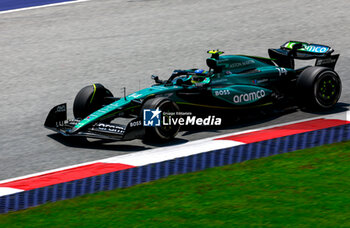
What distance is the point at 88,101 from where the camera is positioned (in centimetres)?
937

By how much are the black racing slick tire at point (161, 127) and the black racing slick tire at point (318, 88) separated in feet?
7.11

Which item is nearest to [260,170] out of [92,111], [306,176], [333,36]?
[306,176]

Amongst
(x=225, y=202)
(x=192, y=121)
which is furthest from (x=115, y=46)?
(x=225, y=202)

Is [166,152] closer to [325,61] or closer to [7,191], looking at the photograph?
[7,191]

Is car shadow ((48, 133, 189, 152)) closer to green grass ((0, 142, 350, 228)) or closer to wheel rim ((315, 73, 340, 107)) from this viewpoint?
green grass ((0, 142, 350, 228))

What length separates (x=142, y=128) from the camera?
8391 mm

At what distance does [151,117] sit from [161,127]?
22cm

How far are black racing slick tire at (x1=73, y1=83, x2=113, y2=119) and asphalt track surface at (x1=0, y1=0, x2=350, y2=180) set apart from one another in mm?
532

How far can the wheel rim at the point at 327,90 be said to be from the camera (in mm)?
9640

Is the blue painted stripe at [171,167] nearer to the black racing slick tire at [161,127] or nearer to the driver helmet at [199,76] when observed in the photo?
the black racing slick tire at [161,127]

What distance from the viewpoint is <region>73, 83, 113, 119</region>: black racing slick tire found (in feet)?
30.8

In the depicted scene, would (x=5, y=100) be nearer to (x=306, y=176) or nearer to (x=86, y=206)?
(x=86, y=206)

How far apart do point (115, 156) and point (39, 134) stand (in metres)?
1.69

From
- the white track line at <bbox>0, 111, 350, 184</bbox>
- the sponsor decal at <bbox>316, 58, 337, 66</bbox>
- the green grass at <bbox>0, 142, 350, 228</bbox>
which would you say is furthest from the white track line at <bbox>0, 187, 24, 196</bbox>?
the sponsor decal at <bbox>316, 58, 337, 66</bbox>
